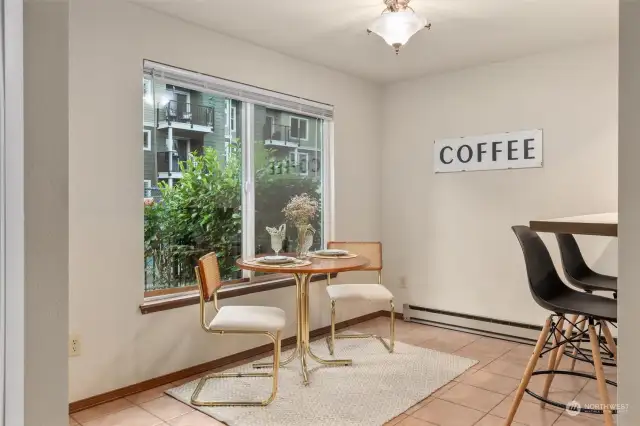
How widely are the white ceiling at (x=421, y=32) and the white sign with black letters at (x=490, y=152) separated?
653 mm

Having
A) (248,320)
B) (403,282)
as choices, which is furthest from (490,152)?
(248,320)

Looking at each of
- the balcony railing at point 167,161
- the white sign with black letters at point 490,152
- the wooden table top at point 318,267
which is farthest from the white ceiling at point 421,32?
the wooden table top at point 318,267

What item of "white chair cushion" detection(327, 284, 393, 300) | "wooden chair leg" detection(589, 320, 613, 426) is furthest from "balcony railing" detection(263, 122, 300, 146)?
"wooden chair leg" detection(589, 320, 613, 426)

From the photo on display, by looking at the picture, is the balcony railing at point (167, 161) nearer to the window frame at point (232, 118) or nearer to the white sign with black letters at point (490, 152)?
the window frame at point (232, 118)

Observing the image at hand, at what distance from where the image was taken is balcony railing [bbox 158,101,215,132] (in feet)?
10.1

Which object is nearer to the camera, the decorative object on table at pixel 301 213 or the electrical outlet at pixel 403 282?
the decorative object on table at pixel 301 213

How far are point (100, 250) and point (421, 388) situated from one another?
2.07m

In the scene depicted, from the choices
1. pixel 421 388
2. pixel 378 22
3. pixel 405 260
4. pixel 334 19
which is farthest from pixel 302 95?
pixel 421 388

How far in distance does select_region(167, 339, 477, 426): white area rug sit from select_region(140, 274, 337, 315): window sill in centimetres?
50

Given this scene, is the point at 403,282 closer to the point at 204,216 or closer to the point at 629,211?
the point at 204,216

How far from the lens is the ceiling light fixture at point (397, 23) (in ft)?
8.60

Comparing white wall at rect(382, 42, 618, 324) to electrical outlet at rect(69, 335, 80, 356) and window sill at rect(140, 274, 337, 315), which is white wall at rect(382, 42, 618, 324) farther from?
electrical outlet at rect(69, 335, 80, 356)

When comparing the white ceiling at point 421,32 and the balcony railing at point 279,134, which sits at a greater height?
the white ceiling at point 421,32

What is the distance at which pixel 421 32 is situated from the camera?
3.26m
